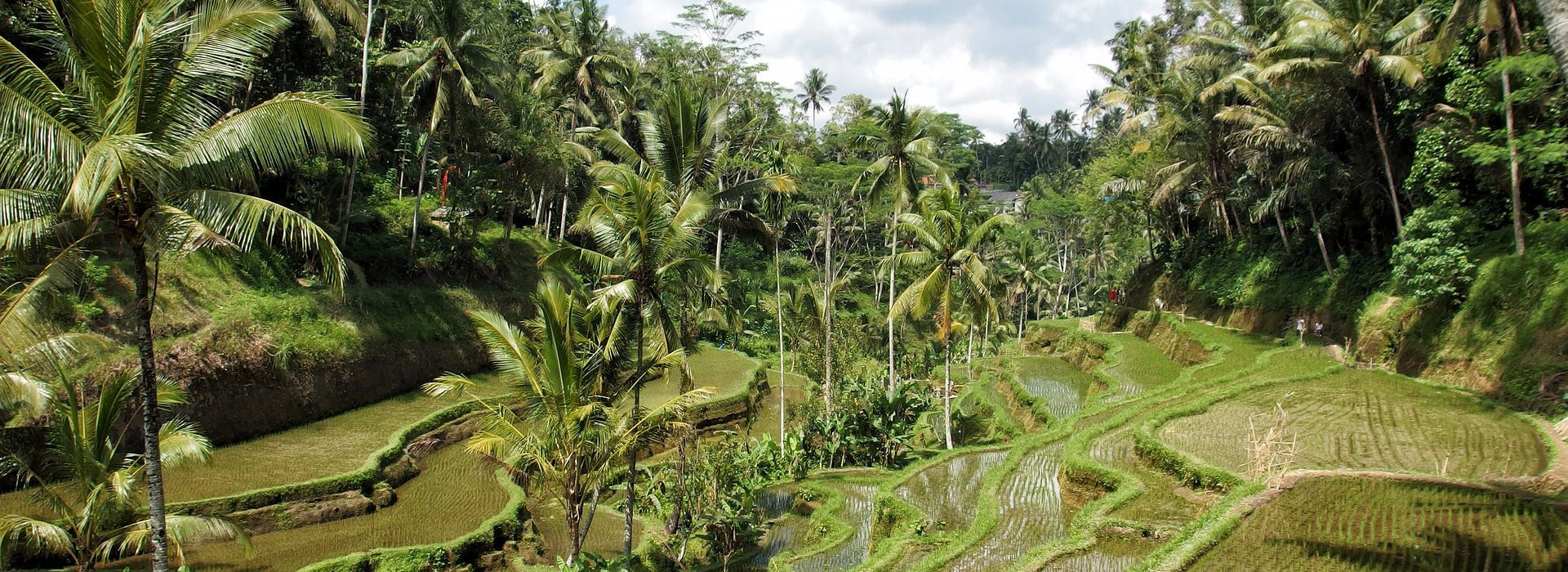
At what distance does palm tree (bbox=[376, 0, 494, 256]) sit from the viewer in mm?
23250

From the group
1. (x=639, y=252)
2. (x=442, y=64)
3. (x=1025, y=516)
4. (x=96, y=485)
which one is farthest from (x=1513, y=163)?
(x=442, y=64)

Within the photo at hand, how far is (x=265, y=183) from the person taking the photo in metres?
22.6

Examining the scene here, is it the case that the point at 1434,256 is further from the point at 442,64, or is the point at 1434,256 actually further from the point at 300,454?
the point at 442,64

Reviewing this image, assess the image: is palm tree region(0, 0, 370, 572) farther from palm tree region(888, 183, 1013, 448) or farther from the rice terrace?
palm tree region(888, 183, 1013, 448)

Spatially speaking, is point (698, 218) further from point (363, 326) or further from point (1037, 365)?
point (1037, 365)

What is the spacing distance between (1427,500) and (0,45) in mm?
14954

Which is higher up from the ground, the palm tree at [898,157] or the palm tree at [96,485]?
the palm tree at [898,157]

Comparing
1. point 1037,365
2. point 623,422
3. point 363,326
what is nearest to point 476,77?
point 363,326

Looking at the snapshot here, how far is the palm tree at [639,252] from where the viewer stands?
38.6 feet

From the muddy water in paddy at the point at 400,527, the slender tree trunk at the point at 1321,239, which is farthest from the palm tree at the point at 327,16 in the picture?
the slender tree trunk at the point at 1321,239

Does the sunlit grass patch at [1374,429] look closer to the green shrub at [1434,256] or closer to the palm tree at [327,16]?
the green shrub at [1434,256]

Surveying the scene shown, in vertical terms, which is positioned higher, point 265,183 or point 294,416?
point 265,183

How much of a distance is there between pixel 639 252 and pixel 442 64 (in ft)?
50.8

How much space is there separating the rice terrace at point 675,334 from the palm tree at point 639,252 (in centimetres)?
10
